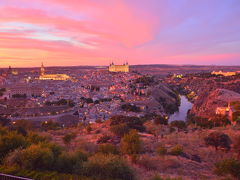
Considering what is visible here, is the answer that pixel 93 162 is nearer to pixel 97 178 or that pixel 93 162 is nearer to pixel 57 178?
pixel 97 178

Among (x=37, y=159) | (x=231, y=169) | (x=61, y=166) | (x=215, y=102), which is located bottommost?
(x=215, y=102)

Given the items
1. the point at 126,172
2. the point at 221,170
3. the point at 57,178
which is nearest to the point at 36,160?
the point at 57,178

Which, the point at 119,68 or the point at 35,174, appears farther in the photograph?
the point at 119,68

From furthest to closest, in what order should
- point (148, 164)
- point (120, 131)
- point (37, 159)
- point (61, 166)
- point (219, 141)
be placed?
point (120, 131), point (219, 141), point (148, 164), point (61, 166), point (37, 159)

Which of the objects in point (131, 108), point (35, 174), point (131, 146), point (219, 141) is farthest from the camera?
point (131, 108)

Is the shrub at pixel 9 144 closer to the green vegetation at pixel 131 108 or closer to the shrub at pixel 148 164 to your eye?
the shrub at pixel 148 164

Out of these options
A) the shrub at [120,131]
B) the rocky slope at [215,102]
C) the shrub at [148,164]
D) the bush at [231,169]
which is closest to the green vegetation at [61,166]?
the shrub at [148,164]

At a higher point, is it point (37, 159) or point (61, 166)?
point (37, 159)

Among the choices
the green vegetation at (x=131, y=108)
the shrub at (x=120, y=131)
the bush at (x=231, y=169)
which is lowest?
the green vegetation at (x=131, y=108)

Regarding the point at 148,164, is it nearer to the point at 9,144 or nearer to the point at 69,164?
the point at 69,164

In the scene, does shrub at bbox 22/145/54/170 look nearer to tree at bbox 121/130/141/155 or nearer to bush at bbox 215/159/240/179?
tree at bbox 121/130/141/155

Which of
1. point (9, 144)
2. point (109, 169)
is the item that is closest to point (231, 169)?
point (109, 169)
